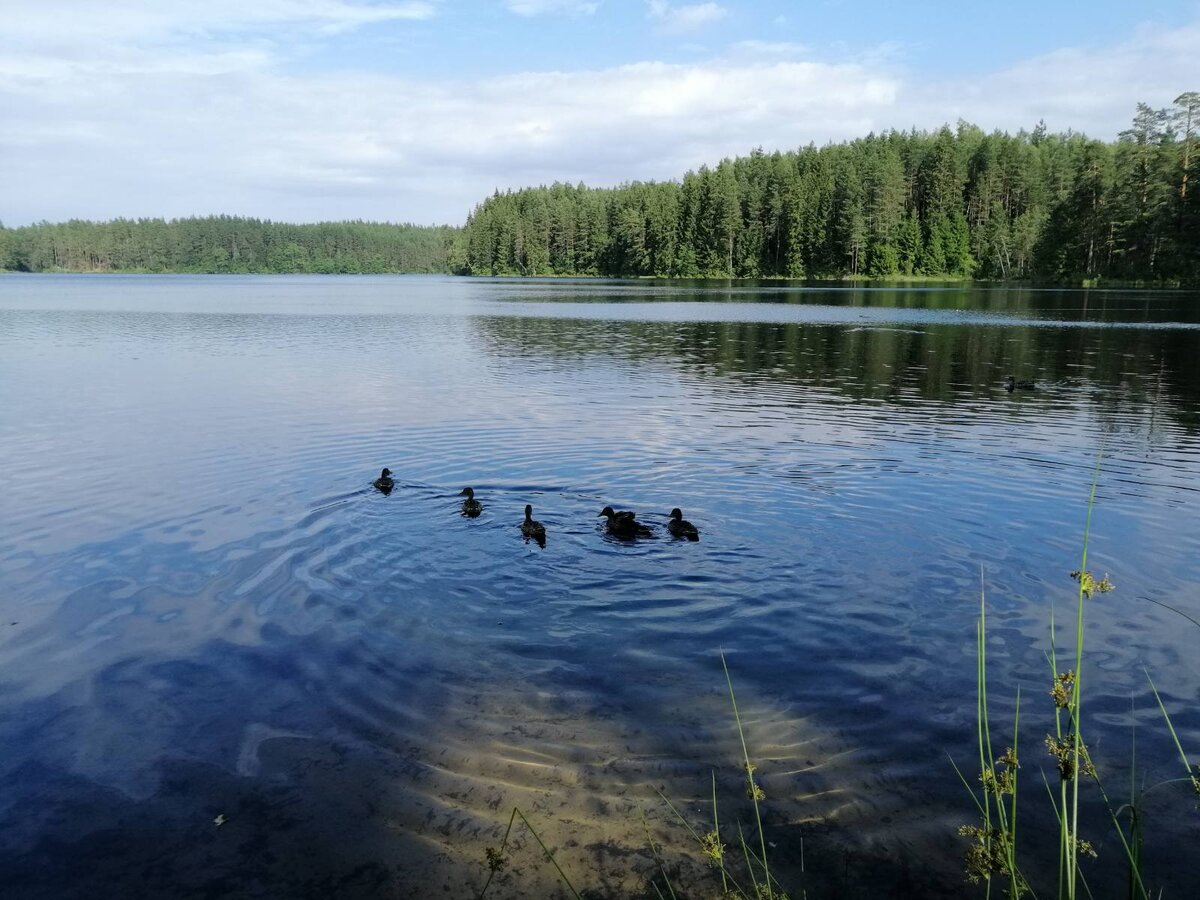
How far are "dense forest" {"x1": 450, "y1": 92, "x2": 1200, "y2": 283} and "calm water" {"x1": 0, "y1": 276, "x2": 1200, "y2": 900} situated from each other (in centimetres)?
9439

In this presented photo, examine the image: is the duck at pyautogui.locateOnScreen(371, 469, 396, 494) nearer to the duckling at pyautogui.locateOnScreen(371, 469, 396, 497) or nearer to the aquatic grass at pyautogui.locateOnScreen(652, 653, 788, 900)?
the duckling at pyautogui.locateOnScreen(371, 469, 396, 497)

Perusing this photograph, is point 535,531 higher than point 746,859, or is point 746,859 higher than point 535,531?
point 535,531

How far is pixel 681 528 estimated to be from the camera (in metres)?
12.4

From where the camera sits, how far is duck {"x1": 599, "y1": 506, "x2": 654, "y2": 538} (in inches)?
486

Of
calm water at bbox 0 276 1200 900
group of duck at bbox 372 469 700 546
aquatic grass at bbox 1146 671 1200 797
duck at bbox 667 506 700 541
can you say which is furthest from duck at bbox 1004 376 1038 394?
aquatic grass at bbox 1146 671 1200 797

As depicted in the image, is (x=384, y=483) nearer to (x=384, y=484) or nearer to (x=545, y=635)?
(x=384, y=484)

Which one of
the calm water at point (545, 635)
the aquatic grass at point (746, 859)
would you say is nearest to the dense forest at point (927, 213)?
the calm water at point (545, 635)

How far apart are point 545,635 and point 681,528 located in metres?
3.62

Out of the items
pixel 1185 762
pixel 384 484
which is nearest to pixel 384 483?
pixel 384 484

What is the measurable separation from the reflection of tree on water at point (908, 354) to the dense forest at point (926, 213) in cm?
6252

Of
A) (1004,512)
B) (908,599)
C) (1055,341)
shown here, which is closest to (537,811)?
(908,599)

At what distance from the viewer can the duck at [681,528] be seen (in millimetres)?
12430

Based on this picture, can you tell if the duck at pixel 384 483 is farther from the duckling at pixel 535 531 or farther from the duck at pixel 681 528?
the duck at pixel 681 528

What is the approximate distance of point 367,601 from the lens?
1043 centimetres
